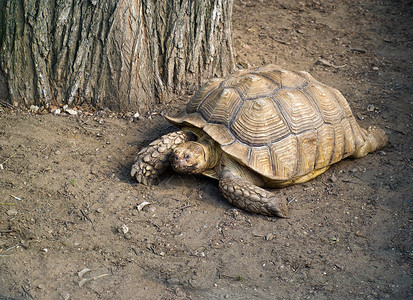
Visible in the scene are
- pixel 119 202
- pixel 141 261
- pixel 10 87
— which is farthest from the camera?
pixel 10 87

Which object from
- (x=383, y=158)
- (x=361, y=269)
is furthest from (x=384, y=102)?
(x=361, y=269)

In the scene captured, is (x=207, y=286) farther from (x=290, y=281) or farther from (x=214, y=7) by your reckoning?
(x=214, y=7)

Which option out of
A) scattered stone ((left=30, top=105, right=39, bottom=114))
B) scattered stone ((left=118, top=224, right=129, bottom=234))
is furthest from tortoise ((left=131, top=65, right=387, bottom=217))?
scattered stone ((left=30, top=105, right=39, bottom=114))

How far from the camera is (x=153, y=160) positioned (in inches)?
164

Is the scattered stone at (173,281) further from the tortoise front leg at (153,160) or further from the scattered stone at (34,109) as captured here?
the scattered stone at (34,109)

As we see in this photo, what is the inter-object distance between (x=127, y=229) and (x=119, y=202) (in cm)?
35

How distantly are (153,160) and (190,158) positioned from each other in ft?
1.17

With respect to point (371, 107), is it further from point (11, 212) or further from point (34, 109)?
point (11, 212)

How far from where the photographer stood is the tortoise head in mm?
4027

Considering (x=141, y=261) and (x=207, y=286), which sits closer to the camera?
(x=207, y=286)

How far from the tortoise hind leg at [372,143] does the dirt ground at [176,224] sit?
8 cm

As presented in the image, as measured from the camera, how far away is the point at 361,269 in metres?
3.32

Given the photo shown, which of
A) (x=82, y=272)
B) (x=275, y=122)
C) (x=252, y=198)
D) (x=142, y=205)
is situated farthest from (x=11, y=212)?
(x=275, y=122)

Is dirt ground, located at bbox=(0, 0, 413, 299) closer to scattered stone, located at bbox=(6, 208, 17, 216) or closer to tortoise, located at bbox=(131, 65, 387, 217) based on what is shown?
scattered stone, located at bbox=(6, 208, 17, 216)
